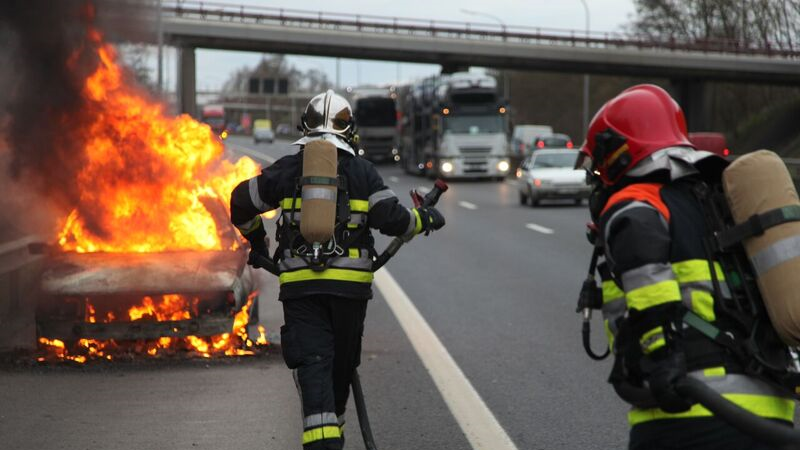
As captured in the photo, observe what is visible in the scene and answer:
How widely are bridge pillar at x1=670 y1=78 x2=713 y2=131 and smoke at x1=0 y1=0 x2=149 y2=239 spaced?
188ft

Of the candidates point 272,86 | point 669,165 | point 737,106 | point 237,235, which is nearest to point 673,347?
point 669,165

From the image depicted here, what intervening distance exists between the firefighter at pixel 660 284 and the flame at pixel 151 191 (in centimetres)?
595

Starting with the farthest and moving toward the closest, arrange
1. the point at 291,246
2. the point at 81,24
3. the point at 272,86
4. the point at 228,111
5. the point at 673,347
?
the point at 228,111 < the point at 272,86 < the point at 81,24 < the point at 291,246 < the point at 673,347

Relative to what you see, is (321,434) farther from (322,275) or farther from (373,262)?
(373,262)

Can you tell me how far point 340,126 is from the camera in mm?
5621

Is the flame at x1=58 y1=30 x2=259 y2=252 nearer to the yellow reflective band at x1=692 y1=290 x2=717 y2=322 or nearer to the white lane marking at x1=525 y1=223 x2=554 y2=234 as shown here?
the yellow reflective band at x1=692 y1=290 x2=717 y2=322

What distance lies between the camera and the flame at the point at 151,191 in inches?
396

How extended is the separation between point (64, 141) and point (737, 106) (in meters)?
67.9

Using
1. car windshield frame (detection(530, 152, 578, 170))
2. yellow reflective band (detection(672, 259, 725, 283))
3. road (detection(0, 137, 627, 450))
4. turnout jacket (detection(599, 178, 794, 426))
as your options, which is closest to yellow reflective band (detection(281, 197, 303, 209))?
road (detection(0, 137, 627, 450))

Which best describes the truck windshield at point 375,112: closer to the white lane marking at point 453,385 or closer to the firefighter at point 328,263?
the white lane marking at point 453,385

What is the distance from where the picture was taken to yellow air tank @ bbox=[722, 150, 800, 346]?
344 centimetres

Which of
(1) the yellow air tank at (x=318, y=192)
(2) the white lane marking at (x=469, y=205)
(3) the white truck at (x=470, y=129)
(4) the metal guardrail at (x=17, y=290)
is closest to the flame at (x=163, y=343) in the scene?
(4) the metal guardrail at (x=17, y=290)

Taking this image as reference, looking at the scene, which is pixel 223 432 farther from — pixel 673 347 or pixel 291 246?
pixel 673 347

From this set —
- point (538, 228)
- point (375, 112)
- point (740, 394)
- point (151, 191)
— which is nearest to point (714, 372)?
point (740, 394)
